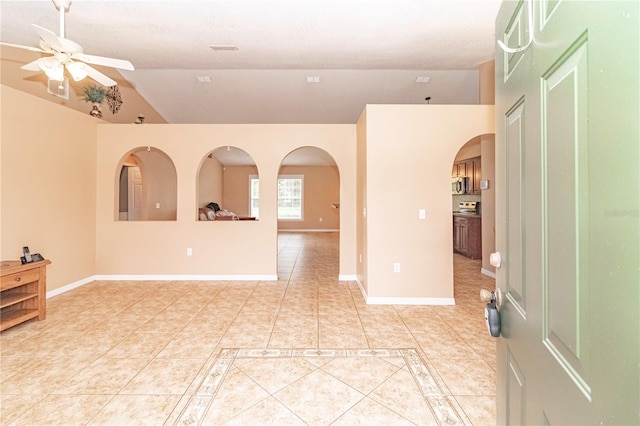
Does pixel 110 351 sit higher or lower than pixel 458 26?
lower

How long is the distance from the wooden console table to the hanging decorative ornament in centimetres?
358

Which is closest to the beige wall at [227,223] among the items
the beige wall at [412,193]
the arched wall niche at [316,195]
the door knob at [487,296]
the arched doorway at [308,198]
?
the beige wall at [412,193]

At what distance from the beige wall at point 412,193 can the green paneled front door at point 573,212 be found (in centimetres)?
272

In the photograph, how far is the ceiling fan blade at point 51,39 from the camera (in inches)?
85.4

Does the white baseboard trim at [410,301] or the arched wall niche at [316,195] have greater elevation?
the arched wall niche at [316,195]

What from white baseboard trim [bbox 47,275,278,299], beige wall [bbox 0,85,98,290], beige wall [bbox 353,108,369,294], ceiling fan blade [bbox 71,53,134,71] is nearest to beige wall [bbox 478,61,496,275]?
beige wall [bbox 353,108,369,294]

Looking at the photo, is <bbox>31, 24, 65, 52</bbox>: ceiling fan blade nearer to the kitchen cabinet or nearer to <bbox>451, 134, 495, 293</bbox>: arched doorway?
<bbox>451, 134, 495, 293</bbox>: arched doorway

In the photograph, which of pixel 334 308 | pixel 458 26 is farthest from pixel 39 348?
pixel 458 26

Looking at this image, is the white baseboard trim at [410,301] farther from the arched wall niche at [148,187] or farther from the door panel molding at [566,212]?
the arched wall niche at [148,187]

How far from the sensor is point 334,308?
3.53 metres

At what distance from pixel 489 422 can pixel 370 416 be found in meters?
0.68

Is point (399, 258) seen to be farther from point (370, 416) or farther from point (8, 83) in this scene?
point (8, 83)

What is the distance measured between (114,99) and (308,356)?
19.9ft

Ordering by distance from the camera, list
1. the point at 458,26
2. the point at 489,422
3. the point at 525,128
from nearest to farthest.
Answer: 1. the point at 525,128
2. the point at 489,422
3. the point at 458,26
